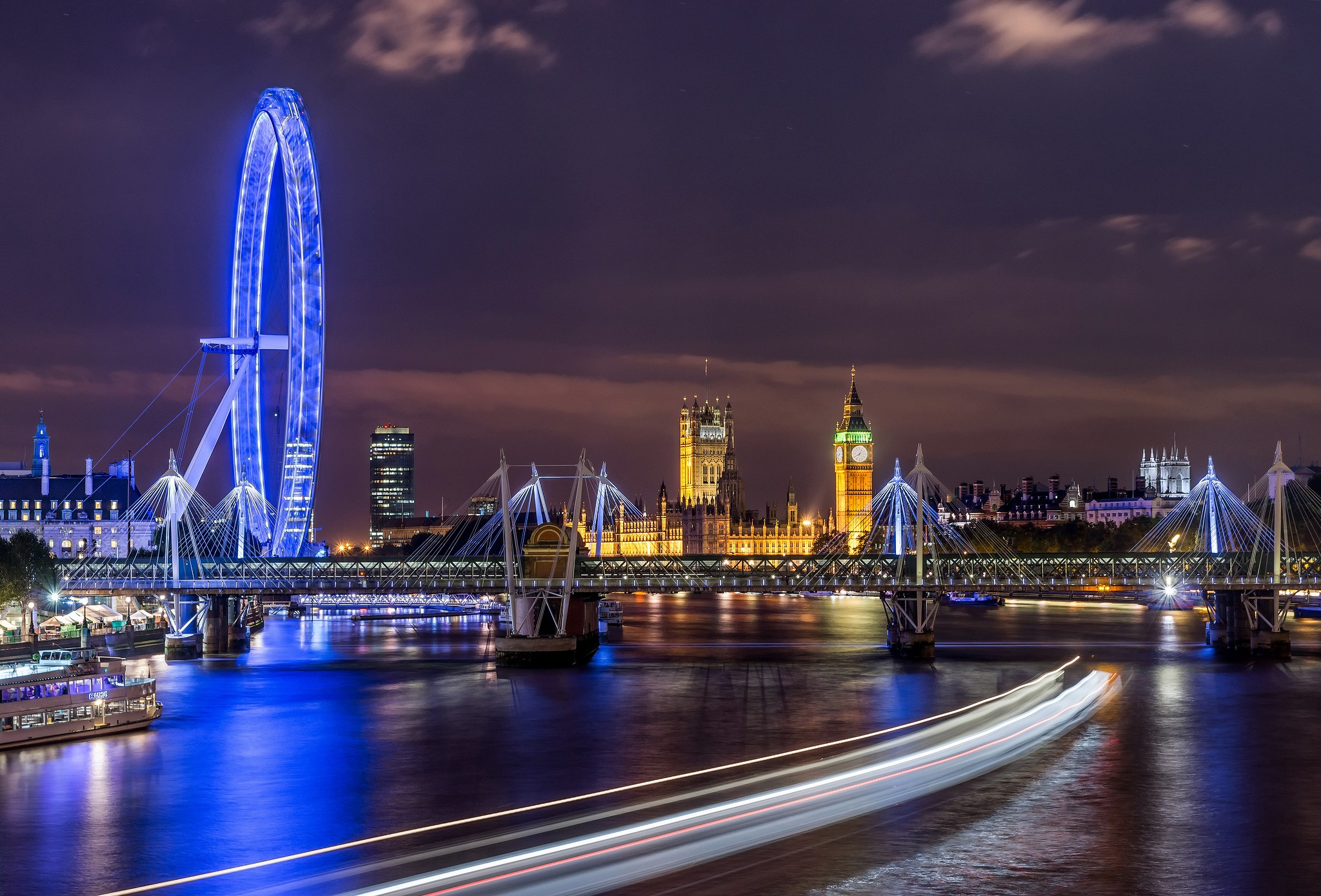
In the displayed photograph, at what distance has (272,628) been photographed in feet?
399

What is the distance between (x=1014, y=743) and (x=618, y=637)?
58.7 m

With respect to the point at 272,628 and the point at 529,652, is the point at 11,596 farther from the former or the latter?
the point at 272,628

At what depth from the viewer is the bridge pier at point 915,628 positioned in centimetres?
7606

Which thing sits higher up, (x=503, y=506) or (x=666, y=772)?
(x=503, y=506)

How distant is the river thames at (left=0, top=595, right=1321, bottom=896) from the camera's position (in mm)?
28609

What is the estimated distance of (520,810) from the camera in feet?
113

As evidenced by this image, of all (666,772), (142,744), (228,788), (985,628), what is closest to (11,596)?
→ (142,744)

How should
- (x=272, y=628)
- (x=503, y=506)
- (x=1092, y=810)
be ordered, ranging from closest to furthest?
(x=1092, y=810), (x=503, y=506), (x=272, y=628)

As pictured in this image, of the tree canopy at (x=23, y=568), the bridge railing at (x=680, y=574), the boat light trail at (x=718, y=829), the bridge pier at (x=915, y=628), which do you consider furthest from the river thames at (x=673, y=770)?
the tree canopy at (x=23, y=568)

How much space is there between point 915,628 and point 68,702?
41.7m

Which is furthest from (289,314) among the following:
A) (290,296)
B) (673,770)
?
(673,770)

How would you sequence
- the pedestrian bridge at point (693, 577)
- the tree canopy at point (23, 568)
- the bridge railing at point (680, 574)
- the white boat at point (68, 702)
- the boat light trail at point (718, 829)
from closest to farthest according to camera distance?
the boat light trail at point (718, 829), the white boat at point (68, 702), the tree canopy at point (23, 568), the pedestrian bridge at point (693, 577), the bridge railing at point (680, 574)

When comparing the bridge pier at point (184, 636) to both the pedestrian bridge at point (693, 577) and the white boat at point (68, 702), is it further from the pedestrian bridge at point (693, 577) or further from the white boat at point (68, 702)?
the white boat at point (68, 702)

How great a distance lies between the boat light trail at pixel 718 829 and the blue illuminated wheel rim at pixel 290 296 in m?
41.7
